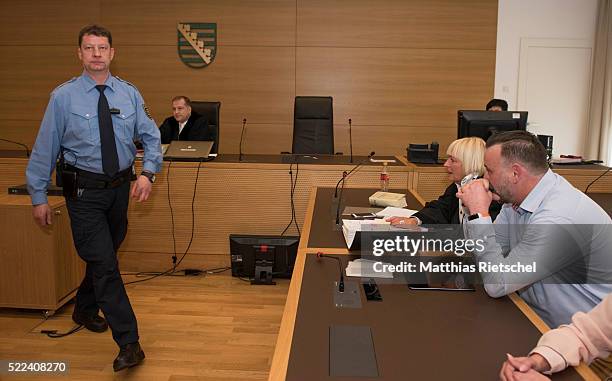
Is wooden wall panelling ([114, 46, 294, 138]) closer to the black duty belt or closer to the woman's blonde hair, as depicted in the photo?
the black duty belt

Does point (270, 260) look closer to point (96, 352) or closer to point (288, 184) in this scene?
point (288, 184)

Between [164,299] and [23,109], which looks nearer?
[164,299]

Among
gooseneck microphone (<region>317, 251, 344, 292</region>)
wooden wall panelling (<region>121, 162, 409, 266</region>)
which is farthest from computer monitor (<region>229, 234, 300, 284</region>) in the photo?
gooseneck microphone (<region>317, 251, 344, 292</region>)

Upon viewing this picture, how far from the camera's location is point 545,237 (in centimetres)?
165

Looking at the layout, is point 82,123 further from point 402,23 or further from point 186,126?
point 402,23

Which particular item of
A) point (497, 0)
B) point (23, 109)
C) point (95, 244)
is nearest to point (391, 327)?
point (95, 244)

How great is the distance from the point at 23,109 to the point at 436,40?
200 inches

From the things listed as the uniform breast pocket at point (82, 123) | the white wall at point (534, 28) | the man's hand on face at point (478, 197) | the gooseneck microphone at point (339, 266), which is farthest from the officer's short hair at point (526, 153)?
the white wall at point (534, 28)

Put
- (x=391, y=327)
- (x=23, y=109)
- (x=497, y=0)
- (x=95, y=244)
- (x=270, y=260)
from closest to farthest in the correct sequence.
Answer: (x=391, y=327), (x=95, y=244), (x=270, y=260), (x=497, y=0), (x=23, y=109)

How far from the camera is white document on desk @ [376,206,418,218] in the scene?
264cm

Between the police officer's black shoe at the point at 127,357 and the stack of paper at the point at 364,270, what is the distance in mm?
1322

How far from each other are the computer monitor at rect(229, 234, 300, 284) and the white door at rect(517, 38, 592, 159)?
3843 millimetres

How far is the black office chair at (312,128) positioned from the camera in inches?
214

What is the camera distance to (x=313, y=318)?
1.48 metres
